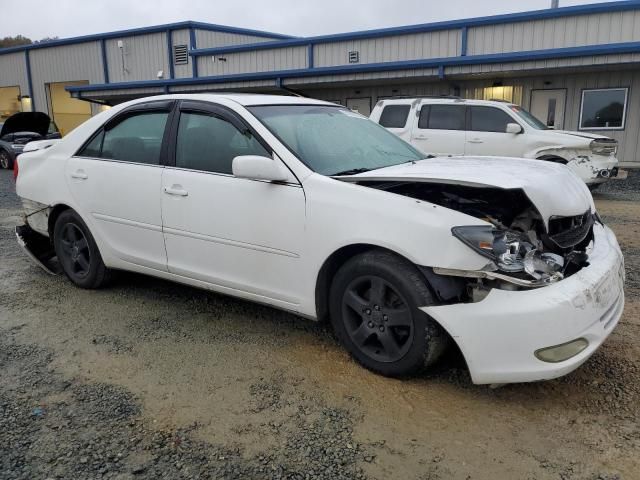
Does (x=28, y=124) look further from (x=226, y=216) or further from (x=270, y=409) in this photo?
(x=270, y=409)

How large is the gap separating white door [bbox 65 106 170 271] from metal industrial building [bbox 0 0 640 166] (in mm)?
12934

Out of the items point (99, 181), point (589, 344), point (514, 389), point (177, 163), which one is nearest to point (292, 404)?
point (514, 389)

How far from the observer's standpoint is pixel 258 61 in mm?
21312

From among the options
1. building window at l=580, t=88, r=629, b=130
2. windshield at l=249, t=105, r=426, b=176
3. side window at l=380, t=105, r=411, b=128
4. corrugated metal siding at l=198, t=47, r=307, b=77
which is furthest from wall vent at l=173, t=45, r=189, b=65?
windshield at l=249, t=105, r=426, b=176

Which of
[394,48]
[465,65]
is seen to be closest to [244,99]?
[465,65]

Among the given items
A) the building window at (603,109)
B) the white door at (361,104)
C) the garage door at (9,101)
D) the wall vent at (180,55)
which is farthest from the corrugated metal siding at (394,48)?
the garage door at (9,101)

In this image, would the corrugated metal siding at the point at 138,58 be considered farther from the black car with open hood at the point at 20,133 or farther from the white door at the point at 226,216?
the white door at the point at 226,216

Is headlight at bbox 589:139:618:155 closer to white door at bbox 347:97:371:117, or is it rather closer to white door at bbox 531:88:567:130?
white door at bbox 531:88:567:130

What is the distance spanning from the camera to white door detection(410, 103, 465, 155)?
1066 cm

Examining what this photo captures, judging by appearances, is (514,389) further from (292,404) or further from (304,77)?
(304,77)

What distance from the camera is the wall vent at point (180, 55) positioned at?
2534 cm

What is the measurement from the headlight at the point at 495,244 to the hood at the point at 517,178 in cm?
28

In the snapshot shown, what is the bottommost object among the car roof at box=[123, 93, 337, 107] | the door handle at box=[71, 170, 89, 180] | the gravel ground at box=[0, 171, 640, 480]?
the gravel ground at box=[0, 171, 640, 480]

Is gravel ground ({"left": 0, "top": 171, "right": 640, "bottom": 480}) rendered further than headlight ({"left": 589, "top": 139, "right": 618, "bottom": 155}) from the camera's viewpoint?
No
